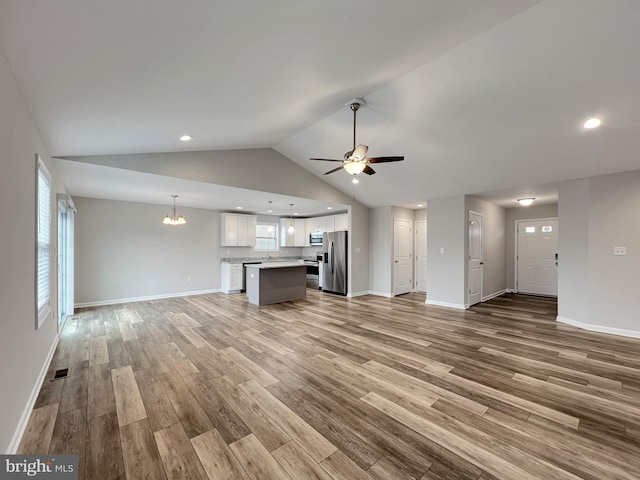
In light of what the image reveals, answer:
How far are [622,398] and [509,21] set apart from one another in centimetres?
351

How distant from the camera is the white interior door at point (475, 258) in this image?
600cm

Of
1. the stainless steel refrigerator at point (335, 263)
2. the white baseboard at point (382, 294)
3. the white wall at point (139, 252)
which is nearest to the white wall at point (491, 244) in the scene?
the white baseboard at point (382, 294)

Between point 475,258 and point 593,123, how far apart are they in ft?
11.4

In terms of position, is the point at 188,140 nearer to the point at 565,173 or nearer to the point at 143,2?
the point at 143,2

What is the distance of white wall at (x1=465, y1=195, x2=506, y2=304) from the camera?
631 centimetres

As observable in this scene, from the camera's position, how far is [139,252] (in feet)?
21.6

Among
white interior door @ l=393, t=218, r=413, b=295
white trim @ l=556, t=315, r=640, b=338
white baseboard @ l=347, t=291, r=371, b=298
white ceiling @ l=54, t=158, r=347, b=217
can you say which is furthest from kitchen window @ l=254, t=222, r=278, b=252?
white trim @ l=556, t=315, r=640, b=338

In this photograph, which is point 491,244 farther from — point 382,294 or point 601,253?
point 382,294

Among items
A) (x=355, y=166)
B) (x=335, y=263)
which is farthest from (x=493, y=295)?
(x=355, y=166)

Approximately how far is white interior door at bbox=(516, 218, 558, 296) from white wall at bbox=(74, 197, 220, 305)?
28.7ft

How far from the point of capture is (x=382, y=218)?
7359mm

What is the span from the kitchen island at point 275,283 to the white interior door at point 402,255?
2.56 metres

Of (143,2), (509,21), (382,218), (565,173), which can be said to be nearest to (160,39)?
(143,2)

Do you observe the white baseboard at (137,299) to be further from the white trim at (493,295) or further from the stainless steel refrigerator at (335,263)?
the white trim at (493,295)
